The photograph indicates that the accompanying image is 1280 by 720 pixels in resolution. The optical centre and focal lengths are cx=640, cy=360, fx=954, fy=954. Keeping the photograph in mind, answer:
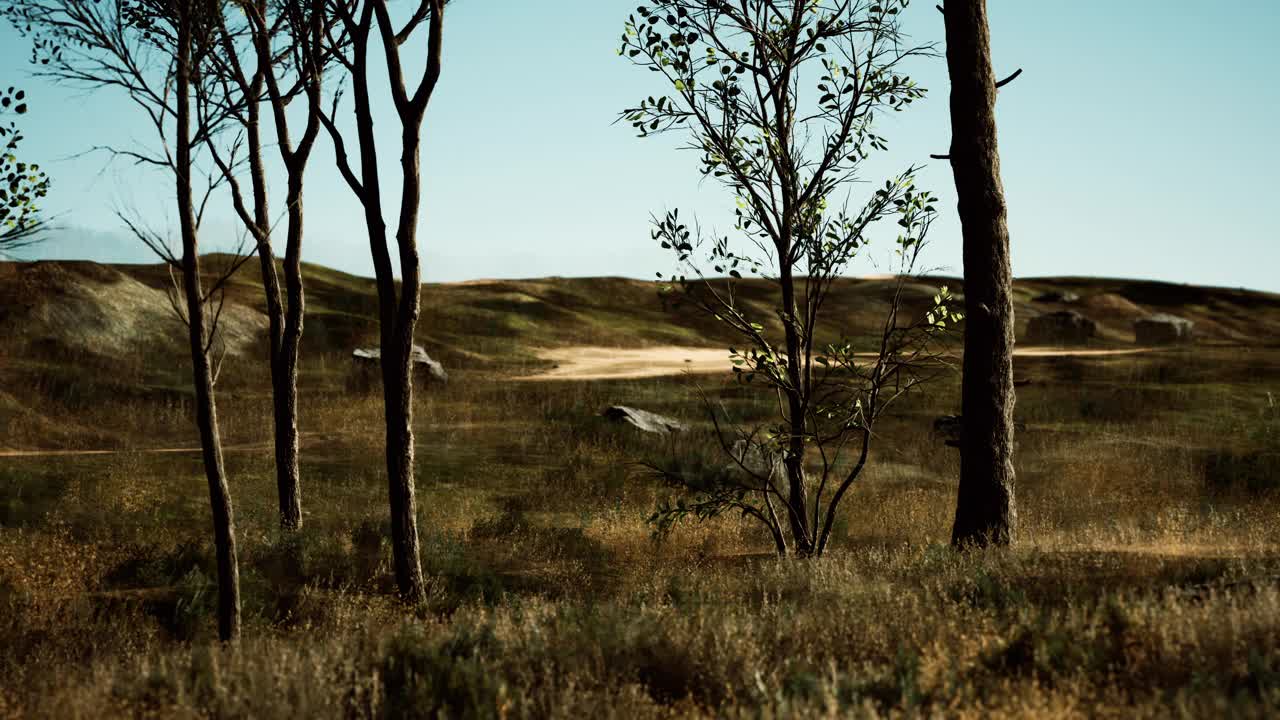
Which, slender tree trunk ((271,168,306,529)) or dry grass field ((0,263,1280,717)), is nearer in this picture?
dry grass field ((0,263,1280,717))

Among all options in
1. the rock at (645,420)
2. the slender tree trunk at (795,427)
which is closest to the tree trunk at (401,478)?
the slender tree trunk at (795,427)

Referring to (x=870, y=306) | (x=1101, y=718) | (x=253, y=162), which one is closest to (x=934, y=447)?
(x=253, y=162)

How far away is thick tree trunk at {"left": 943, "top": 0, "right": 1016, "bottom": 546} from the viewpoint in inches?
429

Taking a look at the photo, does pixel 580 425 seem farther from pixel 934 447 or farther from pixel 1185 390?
pixel 1185 390

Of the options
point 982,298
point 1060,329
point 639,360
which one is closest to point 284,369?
point 982,298

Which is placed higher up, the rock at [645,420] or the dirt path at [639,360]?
the dirt path at [639,360]

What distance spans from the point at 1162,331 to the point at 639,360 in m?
31.2

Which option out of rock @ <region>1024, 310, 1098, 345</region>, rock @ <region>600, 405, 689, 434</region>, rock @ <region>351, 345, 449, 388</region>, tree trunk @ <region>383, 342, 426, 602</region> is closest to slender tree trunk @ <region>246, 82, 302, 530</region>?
tree trunk @ <region>383, 342, 426, 602</region>

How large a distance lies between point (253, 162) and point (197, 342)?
6.25 metres

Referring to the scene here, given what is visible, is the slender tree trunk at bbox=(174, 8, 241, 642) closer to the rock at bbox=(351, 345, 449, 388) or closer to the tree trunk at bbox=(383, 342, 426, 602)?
the tree trunk at bbox=(383, 342, 426, 602)

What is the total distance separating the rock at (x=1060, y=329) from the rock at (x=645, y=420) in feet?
117

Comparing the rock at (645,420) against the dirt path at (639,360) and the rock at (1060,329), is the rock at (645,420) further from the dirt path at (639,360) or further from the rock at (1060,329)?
the rock at (1060,329)

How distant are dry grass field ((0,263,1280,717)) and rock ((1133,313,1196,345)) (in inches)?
656

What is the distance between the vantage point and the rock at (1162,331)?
53062 millimetres
